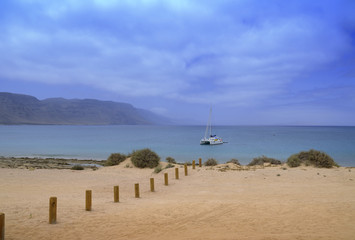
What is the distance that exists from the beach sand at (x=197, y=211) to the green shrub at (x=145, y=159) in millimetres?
6707

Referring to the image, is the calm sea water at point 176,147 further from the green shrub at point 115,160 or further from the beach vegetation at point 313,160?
the beach vegetation at point 313,160

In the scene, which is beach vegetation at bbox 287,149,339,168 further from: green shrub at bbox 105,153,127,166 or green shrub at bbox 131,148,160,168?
green shrub at bbox 105,153,127,166

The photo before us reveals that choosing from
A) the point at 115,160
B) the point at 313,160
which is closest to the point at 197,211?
the point at 313,160

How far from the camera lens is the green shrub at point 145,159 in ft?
76.7

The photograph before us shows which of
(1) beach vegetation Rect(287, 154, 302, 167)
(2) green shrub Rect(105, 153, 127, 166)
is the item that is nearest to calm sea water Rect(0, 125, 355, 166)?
(2) green shrub Rect(105, 153, 127, 166)

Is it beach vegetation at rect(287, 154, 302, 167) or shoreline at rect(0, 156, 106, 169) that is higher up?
beach vegetation at rect(287, 154, 302, 167)

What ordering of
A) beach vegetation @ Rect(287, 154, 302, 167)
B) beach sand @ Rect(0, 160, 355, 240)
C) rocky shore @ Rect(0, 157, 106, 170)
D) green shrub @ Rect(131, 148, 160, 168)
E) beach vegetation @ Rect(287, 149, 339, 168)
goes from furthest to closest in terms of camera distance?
1. rocky shore @ Rect(0, 157, 106, 170)
2. green shrub @ Rect(131, 148, 160, 168)
3. beach vegetation @ Rect(287, 154, 302, 167)
4. beach vegetation @ Rect(287, 149, 339, 168)
5. beach sand @ Rect(0, 160, 355, 240)

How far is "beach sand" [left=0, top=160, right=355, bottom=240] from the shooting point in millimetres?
7152

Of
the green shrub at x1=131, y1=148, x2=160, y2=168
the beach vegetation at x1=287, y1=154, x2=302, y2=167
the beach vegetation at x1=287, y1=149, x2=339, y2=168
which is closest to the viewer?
the beach vegetation at x1=287, y1=149, x2=339, y2=168

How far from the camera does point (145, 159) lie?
2353cm

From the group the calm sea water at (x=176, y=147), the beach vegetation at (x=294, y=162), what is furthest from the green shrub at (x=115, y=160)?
the beach vegetation at (x=294, y=162)

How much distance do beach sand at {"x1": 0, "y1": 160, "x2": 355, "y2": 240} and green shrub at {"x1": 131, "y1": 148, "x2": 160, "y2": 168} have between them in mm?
6707

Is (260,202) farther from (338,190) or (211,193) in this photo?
(338,190)

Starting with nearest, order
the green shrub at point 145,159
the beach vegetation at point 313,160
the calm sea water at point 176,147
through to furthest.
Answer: the beach vegetation at point 313,160, the green shrub at point 145,159, the calm sea water at point 176,147
